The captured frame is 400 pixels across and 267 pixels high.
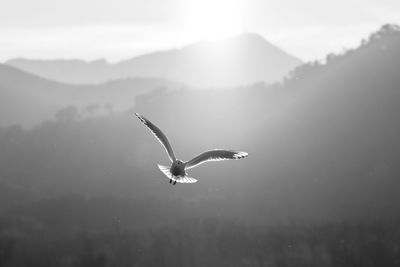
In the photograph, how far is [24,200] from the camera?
128250 mm

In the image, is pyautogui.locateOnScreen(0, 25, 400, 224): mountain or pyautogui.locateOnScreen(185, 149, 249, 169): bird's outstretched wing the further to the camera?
pyautogui.locateOnScreen(0, 25, 400, 224): mountain

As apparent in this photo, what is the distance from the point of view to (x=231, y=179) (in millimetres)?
131750

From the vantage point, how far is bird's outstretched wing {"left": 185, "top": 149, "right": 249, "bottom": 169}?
21.1 metres

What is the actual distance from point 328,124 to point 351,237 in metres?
55.1

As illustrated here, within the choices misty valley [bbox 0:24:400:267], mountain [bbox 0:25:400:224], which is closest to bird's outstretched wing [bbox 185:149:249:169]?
misty valley [bbox 0:24:400:267]

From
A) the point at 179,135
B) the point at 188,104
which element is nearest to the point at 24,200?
the point at 179,135

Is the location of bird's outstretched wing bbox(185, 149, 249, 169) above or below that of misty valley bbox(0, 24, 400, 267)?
below

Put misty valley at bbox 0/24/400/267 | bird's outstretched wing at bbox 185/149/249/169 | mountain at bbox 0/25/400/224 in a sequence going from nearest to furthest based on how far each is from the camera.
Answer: bird's outstretched wing at bbox 185/149/249/169 → misty valley at bbox 0/24/400/267 → mountain at bbox 0/25/400/224

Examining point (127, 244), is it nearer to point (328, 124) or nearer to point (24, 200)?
point (24, 200)

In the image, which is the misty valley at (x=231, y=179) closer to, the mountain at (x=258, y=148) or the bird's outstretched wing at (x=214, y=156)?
the mountain at (x=258, y=148)

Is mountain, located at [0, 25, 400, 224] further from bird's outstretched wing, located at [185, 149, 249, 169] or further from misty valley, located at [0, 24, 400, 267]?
bird's outstretched wing, located at [185, 149, 249, 169]

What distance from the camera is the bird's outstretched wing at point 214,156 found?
21.1 meters

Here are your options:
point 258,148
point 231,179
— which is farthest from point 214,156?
point 258,148

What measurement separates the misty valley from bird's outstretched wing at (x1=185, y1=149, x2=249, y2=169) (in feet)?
240
